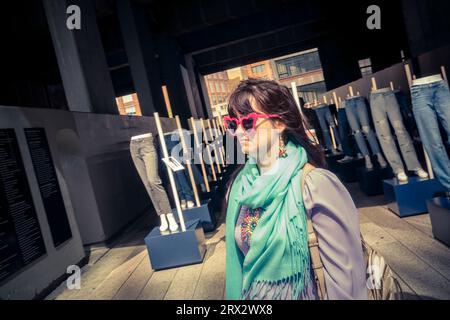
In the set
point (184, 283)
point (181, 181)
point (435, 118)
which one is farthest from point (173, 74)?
point (435, 118)

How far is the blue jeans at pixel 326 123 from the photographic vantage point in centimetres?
727

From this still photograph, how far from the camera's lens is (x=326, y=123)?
746 cm

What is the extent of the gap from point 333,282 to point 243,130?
70 centimetres

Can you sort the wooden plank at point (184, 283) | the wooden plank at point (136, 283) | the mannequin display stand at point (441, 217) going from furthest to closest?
the wooden plank at point (136, 283) < the wooden plank at point (184, 283) < the mannequin display stand at point (441, 217)

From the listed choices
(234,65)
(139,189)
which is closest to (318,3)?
(234,65)

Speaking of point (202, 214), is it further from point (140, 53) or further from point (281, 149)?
point (140, 53)

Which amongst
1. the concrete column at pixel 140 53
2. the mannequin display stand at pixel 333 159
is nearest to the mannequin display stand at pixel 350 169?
the mannequin display stand at pixel 333 159

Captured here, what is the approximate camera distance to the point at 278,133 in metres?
1.45

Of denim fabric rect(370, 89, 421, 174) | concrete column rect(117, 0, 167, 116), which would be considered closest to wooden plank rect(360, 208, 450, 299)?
denim fabric rect(370, 89, 421, 174)

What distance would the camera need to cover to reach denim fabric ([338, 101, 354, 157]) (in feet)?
19.2

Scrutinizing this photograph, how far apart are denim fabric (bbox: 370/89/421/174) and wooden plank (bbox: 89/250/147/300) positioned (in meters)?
3.53

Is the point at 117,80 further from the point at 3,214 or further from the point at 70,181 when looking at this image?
the point at 3,214

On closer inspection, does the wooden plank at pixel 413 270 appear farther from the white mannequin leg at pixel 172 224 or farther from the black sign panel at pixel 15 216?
the black sign panel at pixel 15 216

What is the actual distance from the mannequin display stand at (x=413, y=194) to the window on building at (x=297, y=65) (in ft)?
138
